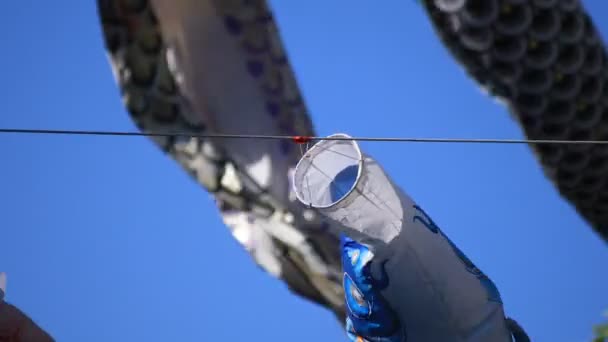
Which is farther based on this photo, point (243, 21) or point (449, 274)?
point (243, 21)

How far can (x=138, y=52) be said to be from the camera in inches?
191

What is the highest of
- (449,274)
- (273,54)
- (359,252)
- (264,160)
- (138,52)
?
(138,52)

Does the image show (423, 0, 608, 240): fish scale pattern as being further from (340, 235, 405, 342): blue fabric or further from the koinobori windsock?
(340, 235, 405, 342): blue fabric

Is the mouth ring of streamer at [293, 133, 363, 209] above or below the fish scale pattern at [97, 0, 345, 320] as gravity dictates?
below

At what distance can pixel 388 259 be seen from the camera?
9.61ft

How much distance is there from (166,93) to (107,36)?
42 cm

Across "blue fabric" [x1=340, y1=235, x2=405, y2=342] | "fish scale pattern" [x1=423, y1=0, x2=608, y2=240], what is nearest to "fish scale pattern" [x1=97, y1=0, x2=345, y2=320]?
"fish scale pattern" [x1=423, y1=0, x2=608, y2=240]

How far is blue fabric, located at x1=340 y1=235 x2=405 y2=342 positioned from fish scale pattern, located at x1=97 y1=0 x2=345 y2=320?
1.84 m

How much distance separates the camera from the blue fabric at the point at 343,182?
9.75ft

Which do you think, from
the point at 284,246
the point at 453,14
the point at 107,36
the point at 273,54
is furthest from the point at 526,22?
the point at 107,36

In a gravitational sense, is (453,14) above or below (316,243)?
above

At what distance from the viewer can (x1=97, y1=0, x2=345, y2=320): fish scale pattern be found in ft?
15.9

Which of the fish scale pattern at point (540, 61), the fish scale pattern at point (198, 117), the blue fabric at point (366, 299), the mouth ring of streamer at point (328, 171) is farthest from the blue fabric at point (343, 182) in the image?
the fish scale pattern at point (540, 61)

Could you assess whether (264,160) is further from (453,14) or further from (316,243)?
(453,14)
